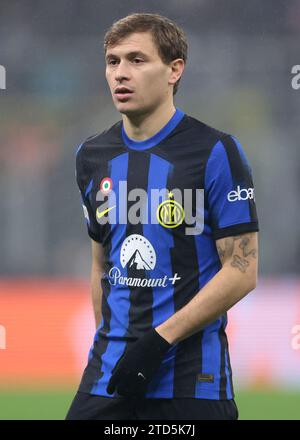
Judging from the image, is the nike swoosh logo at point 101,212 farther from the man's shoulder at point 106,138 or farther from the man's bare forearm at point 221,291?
the man's bare forearm at point 221,291

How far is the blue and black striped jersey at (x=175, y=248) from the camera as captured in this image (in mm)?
2855

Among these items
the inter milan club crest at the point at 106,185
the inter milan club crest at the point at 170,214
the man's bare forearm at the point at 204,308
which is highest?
the inter milan club crest at the point at 106,185

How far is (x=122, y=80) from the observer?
2918 mm

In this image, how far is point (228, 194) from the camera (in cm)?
286

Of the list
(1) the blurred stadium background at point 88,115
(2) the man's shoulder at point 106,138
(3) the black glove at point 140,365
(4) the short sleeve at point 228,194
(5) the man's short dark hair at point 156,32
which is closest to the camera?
(3) the black glove at point 140,365

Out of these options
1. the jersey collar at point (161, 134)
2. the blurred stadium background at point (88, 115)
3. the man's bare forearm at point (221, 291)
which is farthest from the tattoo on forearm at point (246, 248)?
the blurred stadium background at point (88, 115)

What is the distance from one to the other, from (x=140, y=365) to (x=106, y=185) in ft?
2.04

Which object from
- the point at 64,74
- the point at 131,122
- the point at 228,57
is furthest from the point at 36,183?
the point at 131,122

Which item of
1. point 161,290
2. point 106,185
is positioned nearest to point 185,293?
point 161,290

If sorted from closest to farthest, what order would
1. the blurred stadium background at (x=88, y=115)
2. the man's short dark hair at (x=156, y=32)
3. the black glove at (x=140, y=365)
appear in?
1. the black glove at (x=140, y=365)
2. the man's short dark hair at (x=156, y=32)
3. the blurred stadium background at (x=88, y=115)

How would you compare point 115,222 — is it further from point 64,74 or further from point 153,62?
point 64,74

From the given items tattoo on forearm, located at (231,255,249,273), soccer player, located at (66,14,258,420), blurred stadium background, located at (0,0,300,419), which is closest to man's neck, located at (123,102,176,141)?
soccer player, located at (66,14,258,420)

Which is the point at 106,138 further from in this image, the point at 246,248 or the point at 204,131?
the point at 246,248

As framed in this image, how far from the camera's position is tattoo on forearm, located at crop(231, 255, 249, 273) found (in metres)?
2.84
